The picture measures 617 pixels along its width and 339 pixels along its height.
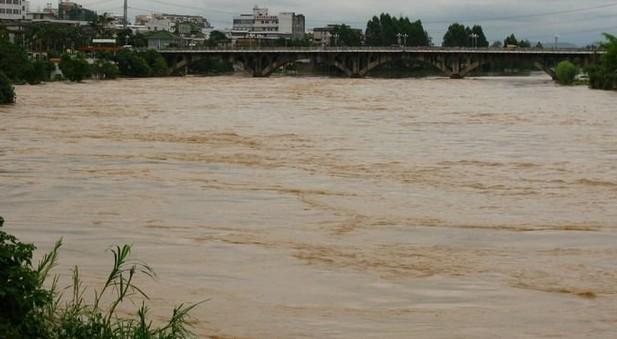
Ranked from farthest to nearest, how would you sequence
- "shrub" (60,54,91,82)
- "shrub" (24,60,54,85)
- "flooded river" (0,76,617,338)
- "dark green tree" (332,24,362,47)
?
"dark green tree" (332,24,362,47)
"shrub" (60,54,91,82)
"shrub" (24,60,54,85)
"flooded river" (0,76,617,338)

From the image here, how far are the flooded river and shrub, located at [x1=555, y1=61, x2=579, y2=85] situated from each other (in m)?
54.8

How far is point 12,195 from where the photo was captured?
19.8 metres

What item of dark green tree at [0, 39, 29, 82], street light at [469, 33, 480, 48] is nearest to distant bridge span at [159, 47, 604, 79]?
dark green tree at [0, 39, 29, 82]

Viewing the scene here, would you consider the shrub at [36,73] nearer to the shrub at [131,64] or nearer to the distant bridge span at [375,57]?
the shrub at [131,64]

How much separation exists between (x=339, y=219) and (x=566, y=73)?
77.6 meters

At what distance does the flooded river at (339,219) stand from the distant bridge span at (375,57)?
68785 millimetres

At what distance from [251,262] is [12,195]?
734cm

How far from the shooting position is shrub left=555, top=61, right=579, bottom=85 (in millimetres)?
91500

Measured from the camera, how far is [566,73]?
91938 mm

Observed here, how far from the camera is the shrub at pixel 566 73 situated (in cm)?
9150

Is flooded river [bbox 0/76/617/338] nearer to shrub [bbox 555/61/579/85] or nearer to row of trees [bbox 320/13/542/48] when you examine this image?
shrub [bbox 555/61/579/85]

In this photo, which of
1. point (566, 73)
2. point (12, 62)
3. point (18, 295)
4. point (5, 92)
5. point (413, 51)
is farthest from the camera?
point (413, 51)

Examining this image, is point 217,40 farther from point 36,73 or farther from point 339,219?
point 339,219

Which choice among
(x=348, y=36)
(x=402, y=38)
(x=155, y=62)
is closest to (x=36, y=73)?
(x=155, y=62)
